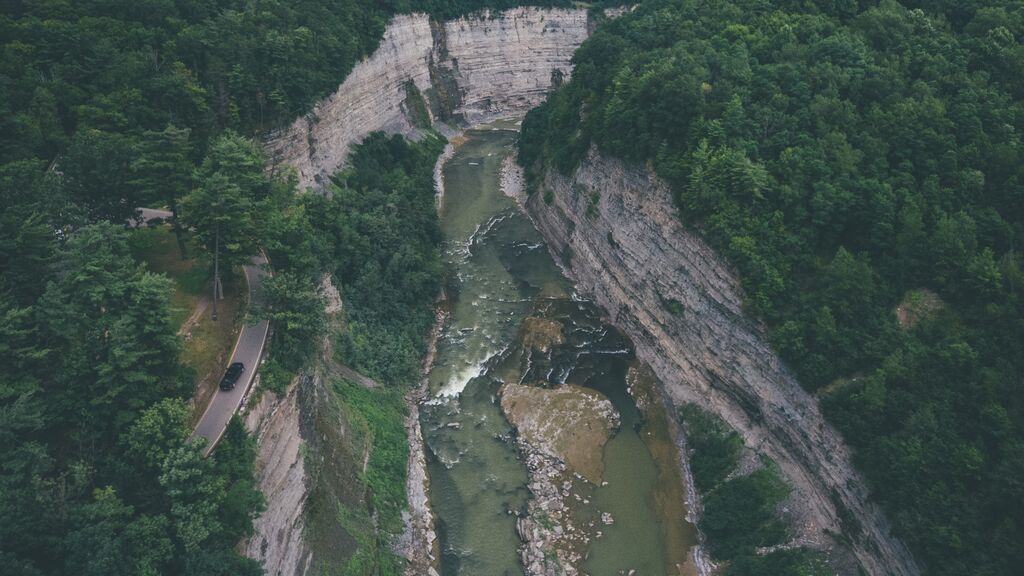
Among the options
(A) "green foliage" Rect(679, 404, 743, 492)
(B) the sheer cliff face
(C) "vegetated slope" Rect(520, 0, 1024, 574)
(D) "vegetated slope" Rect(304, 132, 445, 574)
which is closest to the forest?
(D) "vegetated slope" Rect(304, 132, 445, 574)

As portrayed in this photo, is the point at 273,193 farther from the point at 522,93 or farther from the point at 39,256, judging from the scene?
the point at 522,93

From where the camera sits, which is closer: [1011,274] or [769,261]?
[1011,274]

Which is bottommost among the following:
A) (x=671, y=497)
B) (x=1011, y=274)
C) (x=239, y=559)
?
(x=671, y=497)

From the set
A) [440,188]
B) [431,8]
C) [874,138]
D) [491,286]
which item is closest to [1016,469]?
[874,138]

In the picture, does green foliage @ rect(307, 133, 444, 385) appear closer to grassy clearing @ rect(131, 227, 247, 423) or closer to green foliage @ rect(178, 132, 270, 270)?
grassy clearing @ rect(131, 227, 247, 423)

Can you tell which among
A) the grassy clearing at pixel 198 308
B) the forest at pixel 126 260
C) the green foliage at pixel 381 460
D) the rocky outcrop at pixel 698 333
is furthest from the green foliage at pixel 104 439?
the rocky outcrop at pixel 698 333

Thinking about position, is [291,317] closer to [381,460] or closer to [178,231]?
[178,231]

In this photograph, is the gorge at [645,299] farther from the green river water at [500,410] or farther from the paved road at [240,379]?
the paved road at [240,379]
